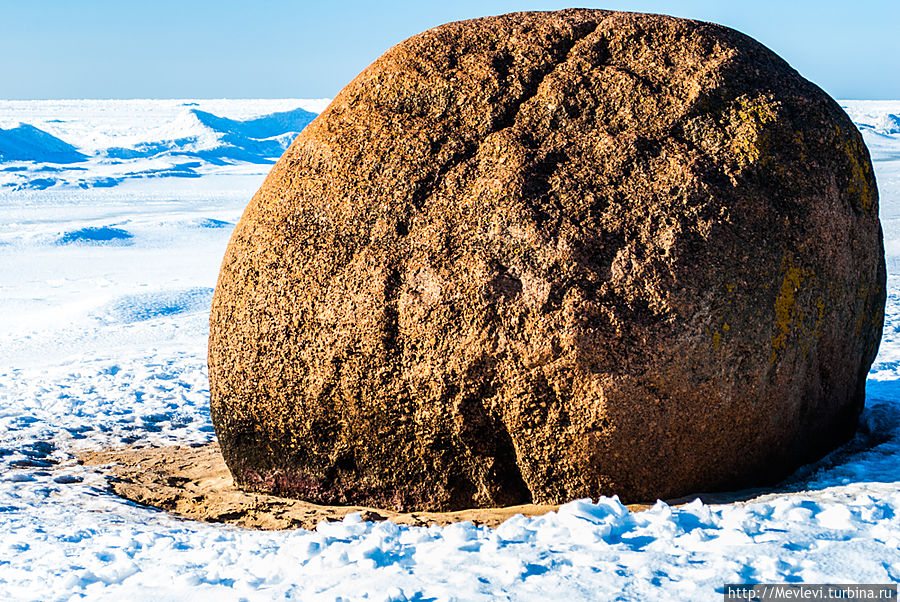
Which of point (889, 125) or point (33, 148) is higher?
point (889, 125)

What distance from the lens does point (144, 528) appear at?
2.93 m

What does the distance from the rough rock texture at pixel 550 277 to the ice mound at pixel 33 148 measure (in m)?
29.9

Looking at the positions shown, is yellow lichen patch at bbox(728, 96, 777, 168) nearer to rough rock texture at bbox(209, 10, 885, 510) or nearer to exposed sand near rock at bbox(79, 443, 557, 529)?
rough rock texture at bbox(209, 10, 885, 510)

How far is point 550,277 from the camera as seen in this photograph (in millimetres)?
2912

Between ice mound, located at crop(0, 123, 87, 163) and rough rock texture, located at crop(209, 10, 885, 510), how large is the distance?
29856mm

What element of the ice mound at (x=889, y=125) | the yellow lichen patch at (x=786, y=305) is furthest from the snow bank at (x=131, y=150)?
the ice mound at (x=889, y=125)

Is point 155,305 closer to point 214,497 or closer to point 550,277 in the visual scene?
point 214,497

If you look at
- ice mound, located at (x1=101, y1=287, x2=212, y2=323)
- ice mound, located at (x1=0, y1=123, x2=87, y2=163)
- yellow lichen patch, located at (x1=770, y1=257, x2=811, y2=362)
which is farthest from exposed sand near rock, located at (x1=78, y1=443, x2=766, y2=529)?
ice mound, located at (x1=0, y1=123, x2=87, y2=163)

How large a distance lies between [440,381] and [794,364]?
134 cm

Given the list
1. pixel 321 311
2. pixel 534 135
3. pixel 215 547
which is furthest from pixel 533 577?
pixel 534 135

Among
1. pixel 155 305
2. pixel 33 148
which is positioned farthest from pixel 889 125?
pixel 155 305

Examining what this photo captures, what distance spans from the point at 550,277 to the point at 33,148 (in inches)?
1359

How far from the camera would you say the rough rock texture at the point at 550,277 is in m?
2.92

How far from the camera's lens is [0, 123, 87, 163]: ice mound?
30600 mm
